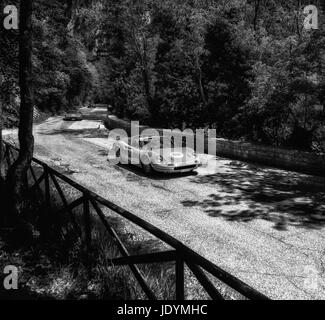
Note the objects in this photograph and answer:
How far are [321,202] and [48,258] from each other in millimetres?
7115

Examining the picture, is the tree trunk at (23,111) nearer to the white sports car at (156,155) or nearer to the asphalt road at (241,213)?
the asphalt road at (241,213)

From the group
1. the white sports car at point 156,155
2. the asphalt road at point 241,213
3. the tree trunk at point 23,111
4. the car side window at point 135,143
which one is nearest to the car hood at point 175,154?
the white sports car at point 156,155

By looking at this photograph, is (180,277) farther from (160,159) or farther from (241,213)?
(160,159)

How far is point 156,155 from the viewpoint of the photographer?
12.2 m

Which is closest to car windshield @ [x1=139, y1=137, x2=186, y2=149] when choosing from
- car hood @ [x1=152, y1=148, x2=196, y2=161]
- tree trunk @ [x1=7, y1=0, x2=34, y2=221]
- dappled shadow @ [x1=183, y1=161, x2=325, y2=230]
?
car hood @ [x1=152, y1=148, x2=196, y2=161]

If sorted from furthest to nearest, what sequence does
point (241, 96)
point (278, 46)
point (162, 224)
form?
point (241, 96), point (278, 46), point (162, 224)

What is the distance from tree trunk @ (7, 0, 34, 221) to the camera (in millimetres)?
6746

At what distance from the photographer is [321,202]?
9.38 m

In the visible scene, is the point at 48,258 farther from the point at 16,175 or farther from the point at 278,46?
the point at 278,46

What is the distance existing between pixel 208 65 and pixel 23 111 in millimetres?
16132

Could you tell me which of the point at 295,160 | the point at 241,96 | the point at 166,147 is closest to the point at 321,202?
the point at 295,160

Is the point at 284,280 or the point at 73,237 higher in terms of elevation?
the point at 73,237

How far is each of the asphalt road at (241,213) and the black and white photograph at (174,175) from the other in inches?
1.5

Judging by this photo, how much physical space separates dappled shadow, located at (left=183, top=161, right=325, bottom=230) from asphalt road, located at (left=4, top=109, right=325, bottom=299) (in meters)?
0.02
